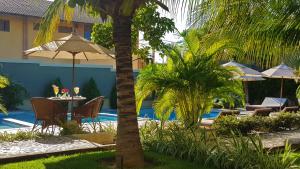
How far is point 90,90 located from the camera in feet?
74.8

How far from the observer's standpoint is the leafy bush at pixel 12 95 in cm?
1995

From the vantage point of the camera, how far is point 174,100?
1009cm

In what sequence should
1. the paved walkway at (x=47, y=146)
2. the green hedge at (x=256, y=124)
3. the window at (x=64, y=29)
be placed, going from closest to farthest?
1. the paved walkway at (x=47, y=146)
2. the green hedge at (x=256, y=124)
3. the window at (x=64, y=29)

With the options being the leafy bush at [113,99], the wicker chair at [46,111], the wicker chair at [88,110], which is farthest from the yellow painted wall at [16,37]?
the wicker chair at [46,111]

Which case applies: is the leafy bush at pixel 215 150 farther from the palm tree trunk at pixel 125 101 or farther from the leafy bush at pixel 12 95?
the leafy bush at pixel 12 95

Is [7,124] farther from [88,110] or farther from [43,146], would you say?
[43,146]

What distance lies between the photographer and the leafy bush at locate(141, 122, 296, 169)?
6.57 m

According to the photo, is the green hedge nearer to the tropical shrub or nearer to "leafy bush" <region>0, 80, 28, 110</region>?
the tropical shrub

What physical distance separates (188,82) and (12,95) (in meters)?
13.0

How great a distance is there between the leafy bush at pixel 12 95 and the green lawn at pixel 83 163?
13.5 m

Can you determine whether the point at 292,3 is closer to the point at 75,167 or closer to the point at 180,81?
the point at 180,81

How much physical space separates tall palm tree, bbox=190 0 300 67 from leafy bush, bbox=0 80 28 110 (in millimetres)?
14347

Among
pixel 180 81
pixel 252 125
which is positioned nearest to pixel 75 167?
pixel 180 81

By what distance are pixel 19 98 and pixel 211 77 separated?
44.9ft
